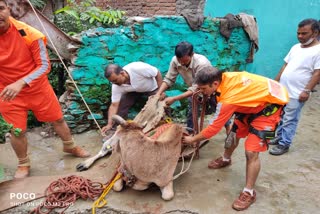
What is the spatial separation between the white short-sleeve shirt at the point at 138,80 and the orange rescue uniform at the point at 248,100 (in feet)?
4.53

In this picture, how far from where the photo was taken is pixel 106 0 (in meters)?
7.30

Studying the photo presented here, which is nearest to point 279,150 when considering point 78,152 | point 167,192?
point 167,192

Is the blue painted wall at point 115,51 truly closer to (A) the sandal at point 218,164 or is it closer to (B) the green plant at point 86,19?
(B) the green plant at point 86,19

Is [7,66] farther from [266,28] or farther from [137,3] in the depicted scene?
[266,28]

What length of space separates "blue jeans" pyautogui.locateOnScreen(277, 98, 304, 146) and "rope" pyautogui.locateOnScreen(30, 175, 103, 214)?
2274 millimetres

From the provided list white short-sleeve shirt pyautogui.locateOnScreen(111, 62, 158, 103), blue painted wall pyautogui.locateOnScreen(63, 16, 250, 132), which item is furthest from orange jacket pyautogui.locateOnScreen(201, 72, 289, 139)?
blue painted wall pyautogui.locateOnScreen(63, 16, 250, 132)

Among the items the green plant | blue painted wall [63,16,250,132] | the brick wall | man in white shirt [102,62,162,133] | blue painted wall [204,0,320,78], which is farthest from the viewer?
blue painted wall [204,0,320,78]

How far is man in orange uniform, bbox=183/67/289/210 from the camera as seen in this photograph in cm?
253

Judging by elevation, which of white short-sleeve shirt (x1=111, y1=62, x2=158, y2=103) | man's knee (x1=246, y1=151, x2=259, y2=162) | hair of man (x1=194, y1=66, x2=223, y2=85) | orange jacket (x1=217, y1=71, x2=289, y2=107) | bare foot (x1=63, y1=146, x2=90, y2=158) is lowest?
bare foot (x1=63, y1=146, x2=90, y2=158)

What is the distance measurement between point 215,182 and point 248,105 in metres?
1.02

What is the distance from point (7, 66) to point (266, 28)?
20.1ft

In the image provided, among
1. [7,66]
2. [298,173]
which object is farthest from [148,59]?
[298,173]

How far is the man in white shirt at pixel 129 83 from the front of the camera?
3.61 metres

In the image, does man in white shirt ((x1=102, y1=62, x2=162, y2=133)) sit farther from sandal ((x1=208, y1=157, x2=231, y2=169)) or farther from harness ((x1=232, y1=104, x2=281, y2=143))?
harness ((x1=232, y1=104, x2=281, y2=143))
